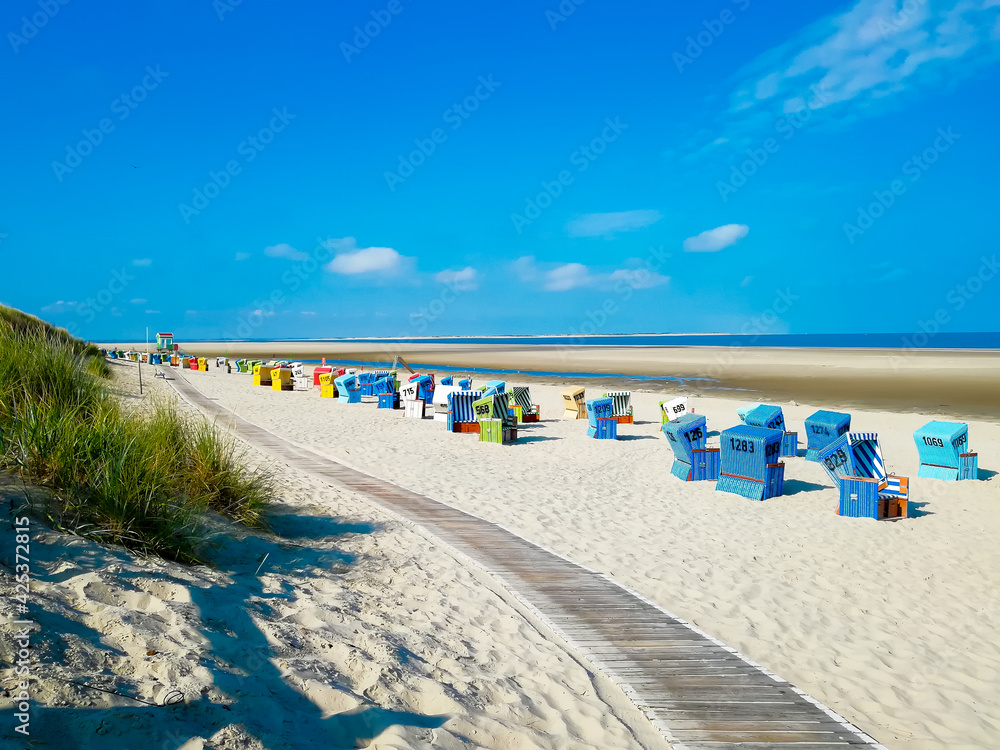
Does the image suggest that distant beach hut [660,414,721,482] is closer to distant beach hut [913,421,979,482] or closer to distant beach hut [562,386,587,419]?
distant beach hut [913,421,979,482]

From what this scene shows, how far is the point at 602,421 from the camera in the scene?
53.5 ft

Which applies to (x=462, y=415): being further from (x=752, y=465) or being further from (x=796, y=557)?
(x=796, y=557)

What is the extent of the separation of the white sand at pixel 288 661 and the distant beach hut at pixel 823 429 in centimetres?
1078

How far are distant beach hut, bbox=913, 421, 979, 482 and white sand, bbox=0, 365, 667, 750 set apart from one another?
10.7 meters

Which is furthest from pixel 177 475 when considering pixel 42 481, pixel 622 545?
pixel 622 545

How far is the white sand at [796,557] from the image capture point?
483cm

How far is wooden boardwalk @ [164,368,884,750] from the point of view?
381 centimetres

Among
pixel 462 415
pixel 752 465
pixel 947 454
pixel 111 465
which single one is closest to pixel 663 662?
pixel 111 465

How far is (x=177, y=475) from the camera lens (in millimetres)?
5848

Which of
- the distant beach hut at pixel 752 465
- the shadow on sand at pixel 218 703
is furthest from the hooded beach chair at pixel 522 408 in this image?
the shadow on sand at pixel 218 703

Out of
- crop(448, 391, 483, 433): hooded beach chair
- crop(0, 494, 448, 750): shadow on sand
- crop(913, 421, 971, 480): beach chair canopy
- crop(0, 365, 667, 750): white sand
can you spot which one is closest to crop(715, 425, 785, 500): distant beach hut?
crop(913, 421, 971, 480): beach chair canopy

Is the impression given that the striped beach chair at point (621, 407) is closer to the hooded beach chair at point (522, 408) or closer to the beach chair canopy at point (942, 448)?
the hooded beach chair at point (522, 408)

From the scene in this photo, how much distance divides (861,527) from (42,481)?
9.74 meters

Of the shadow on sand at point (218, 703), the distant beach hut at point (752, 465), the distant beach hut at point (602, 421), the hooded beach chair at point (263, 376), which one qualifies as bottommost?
the shadow on sand at point (218, 703)
